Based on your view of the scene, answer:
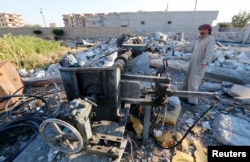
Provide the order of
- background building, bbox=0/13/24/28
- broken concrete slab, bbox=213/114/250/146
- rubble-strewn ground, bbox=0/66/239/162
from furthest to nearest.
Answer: background building, bbox=0/13/24/28 < broken concrete slab, bbox=213/114/250/146 < rubble-strewn ground, bbox=0/66/239/162

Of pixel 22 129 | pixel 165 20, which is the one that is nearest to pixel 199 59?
pixel 22 129

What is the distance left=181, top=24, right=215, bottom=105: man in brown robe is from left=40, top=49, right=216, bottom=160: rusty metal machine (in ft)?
4.85

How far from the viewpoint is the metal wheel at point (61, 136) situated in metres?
1.22

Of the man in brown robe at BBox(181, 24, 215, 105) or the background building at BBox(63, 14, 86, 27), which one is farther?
the background building at BBox(63, 14, 86, 27)

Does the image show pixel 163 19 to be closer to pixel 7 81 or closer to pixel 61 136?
pixel 7 81

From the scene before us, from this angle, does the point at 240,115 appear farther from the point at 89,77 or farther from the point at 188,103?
the point at 89,77

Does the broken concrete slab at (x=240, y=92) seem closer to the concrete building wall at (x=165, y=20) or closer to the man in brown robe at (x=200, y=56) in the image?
the man in brown robe at (x=200, y=56)

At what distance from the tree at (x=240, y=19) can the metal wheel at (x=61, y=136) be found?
108ft

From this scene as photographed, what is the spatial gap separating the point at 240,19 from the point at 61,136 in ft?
112

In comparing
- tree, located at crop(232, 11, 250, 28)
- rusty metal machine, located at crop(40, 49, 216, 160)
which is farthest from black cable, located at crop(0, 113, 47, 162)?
tree, located at crop(232, 11, 250, 28)

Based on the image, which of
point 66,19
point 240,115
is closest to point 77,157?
point 240,115

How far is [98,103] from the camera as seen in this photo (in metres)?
1.78

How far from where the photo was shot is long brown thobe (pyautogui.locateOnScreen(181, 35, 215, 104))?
9.12ft

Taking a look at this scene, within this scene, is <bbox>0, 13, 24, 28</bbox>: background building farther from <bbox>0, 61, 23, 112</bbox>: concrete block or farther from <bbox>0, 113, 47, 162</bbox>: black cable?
<bbox>0, 113, 47, 162</bbox>: black cable
